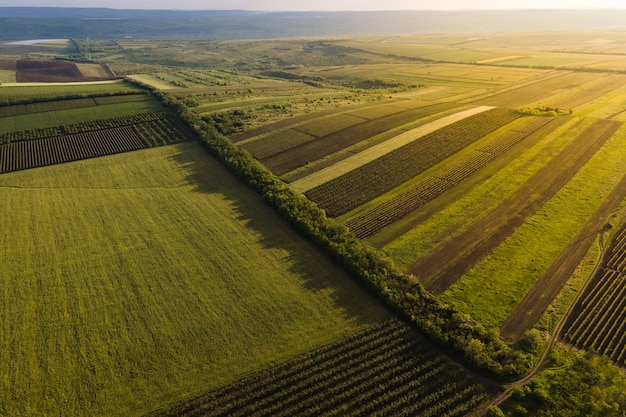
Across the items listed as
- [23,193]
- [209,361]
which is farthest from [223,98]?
[209,361]

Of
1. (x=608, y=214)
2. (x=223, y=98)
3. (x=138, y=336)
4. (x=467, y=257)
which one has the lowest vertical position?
(x=138, y=336)

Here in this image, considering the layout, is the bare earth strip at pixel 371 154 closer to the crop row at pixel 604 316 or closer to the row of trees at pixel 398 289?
the row of trees at pixel 398 289

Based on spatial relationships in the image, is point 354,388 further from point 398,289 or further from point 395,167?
point 395,167

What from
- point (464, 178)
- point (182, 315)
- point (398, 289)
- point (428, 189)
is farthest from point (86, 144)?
point (464, 178)

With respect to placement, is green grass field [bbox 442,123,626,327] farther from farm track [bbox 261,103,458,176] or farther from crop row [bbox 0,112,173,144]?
crop row [bbox 0,112,173,144]

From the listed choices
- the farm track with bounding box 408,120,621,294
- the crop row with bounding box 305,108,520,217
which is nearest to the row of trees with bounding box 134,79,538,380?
the farm track with bounding box 408,120,621,294

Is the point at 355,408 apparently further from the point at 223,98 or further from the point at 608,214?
the point at 223,98

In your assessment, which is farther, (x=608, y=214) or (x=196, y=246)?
(x=608, y=214)

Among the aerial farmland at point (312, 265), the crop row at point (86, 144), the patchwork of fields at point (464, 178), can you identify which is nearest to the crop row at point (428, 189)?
the patchwork of fields at point (464, 178)
